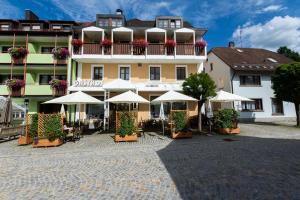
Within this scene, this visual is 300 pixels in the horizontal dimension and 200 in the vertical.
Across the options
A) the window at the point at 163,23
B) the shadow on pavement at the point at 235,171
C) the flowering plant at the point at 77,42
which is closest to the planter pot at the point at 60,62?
the flowering plant at the point at 77,42

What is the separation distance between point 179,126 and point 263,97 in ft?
47.6

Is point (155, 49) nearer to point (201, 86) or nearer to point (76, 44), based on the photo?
point (201, 86)

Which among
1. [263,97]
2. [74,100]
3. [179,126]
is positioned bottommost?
[179,126]

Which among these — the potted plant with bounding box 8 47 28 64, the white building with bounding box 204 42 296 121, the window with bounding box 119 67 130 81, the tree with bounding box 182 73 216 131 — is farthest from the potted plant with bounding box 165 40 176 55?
the potted plant with bounding box 8 47 28 64

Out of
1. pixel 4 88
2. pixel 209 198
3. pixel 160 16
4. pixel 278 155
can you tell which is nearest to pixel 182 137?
pixel 278 155

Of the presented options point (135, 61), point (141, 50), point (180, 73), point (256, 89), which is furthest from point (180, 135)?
point (256, 89)

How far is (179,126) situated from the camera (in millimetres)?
11062

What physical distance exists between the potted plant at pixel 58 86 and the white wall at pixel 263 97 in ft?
56.8

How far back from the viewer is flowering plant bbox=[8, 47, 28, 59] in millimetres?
16562

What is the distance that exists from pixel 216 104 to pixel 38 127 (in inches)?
733

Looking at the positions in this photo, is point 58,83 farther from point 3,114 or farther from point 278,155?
point 278,155

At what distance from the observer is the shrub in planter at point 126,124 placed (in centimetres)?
1034

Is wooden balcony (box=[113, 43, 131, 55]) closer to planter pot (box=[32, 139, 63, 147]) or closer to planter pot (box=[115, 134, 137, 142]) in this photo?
planter pot (box=[115, 134, 137, 142])

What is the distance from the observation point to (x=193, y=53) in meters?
17.0
